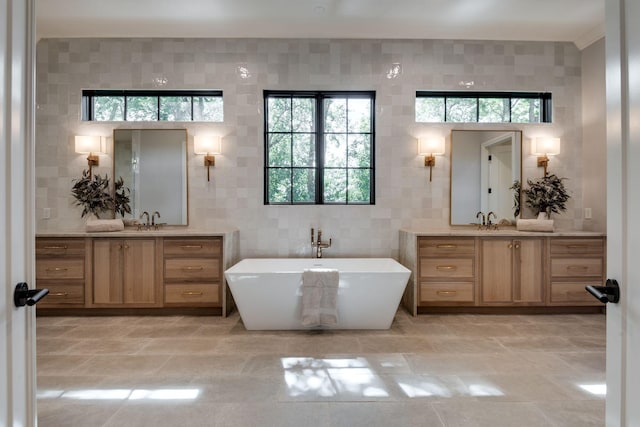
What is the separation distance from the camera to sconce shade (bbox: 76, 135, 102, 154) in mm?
3816

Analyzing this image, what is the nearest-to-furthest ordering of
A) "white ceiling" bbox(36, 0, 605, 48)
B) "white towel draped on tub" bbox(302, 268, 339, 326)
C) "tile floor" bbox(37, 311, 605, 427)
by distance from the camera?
"tile floor" bbox(37, 311, 605, 427), "white towel draped on tub" bbox(302, 268, 339, 326), "white ceiling" bbox(36, 0, 605, 48)

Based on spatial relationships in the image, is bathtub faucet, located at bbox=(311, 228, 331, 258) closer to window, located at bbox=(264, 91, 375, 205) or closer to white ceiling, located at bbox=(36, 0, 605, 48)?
window, located at bbox=(264, 91, 375, 205)

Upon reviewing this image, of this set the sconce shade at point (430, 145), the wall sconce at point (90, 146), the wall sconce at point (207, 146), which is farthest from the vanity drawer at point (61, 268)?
the sconce shade at point (430, 145)

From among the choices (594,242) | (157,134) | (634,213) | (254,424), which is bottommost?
(254,424)

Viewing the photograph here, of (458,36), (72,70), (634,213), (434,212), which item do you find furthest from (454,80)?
(72,70)

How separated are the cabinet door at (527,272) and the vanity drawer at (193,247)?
308cm

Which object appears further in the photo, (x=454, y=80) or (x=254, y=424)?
(x=454, y=80)

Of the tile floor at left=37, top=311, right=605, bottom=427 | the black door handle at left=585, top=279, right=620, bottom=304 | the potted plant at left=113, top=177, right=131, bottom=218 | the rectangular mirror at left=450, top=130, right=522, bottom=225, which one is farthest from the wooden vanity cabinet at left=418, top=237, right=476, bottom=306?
the potted plant at left=113, top=177, right=131, bottom=218

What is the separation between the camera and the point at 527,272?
3490mm

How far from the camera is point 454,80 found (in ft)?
13.0

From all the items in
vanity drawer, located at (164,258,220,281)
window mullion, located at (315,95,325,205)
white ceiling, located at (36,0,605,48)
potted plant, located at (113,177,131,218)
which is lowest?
vanity drawer, located at (164,258,220,281)

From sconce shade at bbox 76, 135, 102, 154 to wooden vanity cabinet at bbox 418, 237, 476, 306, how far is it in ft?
12.3

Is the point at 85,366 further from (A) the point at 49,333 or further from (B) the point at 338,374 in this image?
(B) the point at 338,374

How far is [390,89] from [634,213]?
347 centimetres
